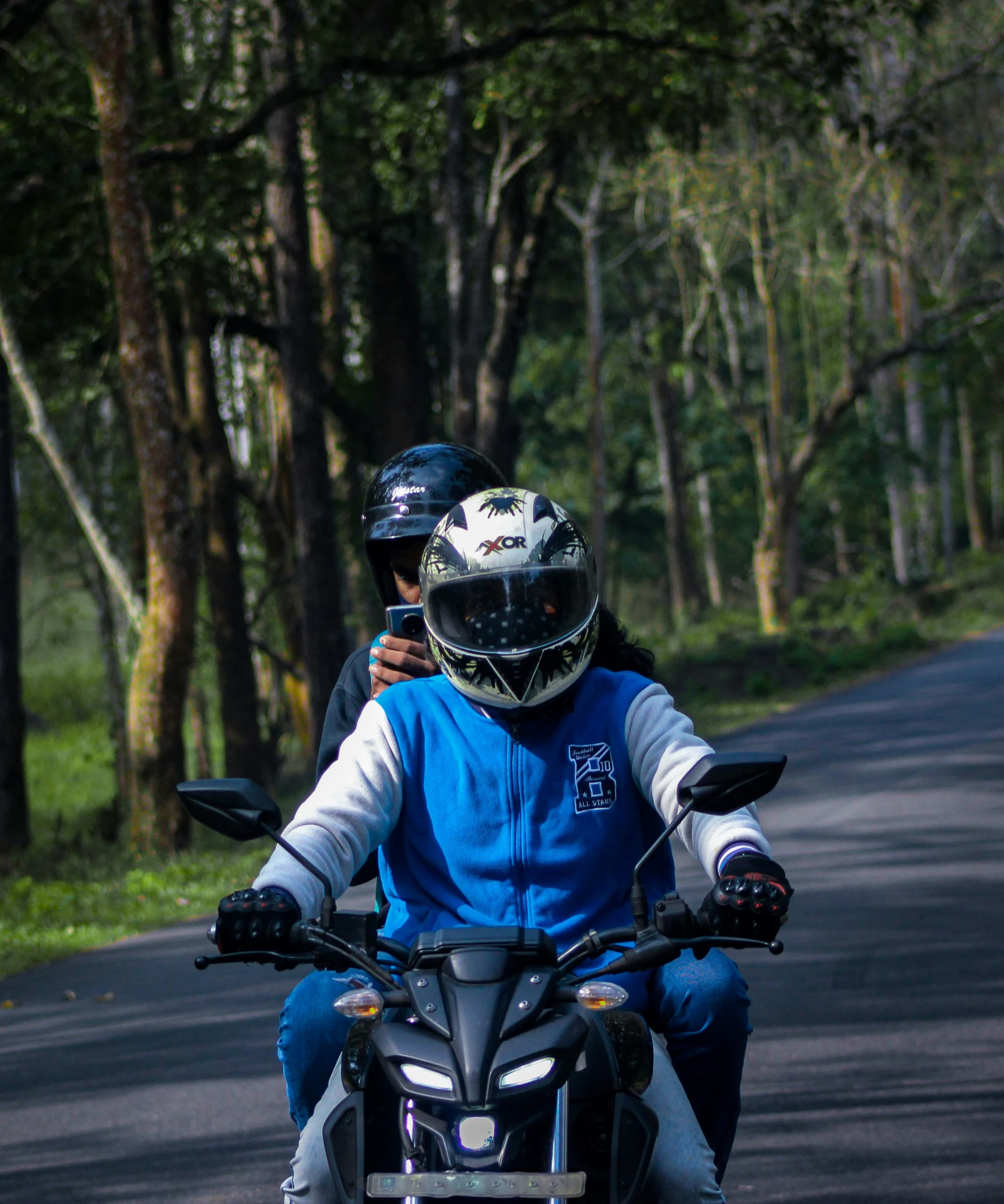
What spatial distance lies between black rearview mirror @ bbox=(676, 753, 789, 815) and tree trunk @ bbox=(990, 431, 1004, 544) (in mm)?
66689

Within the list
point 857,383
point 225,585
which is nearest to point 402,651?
point 225,585

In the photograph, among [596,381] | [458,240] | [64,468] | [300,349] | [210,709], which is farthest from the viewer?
[210,709]

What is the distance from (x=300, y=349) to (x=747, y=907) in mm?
13124

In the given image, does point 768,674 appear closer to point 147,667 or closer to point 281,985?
point 147,667

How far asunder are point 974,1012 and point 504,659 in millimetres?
4091

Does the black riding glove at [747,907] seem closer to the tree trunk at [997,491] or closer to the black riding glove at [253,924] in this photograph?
the black riding glove at [253,924]

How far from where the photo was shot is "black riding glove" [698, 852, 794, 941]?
8.46 feet

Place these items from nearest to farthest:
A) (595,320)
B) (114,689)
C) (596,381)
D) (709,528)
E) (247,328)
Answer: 1. (247,328)
2. (114,689)
3. (595,320)
4. (596,381)
5. (709,528)

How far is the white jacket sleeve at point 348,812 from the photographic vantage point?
115 inches

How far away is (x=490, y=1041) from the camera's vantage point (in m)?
2.24

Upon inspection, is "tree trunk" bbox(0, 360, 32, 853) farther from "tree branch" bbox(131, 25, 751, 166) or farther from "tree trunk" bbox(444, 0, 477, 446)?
"tree trunk" bbox(444, 0, 477, 446)

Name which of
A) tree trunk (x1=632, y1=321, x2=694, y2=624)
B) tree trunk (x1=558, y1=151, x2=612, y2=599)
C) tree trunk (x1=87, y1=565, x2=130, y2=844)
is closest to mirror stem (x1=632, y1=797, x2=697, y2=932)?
tree trunk (x1=87, y1=565, x2=130, y2=844)

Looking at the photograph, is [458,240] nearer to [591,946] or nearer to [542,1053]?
[591,946]

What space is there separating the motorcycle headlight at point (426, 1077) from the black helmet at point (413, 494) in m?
2.14
